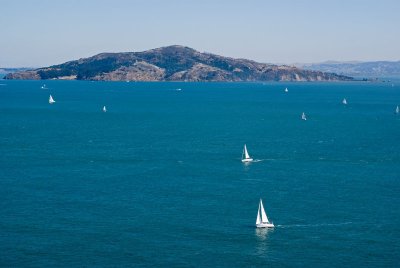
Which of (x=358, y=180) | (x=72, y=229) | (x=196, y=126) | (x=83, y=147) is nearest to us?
(x=72, y=229)

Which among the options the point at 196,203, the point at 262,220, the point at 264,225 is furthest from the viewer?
the point at 196,203

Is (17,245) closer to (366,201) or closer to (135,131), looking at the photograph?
(366,201)

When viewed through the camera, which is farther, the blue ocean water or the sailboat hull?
the sailboat hull

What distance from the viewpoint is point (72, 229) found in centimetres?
8219

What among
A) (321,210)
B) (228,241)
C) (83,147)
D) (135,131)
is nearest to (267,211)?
(321,210)

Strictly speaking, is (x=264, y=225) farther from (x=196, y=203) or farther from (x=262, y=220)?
(x=196, y=203)

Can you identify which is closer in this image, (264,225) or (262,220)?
(264,225)

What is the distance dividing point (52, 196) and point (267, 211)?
3245 cm

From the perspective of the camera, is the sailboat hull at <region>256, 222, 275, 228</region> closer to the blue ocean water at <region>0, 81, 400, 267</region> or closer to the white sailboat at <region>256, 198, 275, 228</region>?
the white sailboat at <region>256, 198, 275, 228</region>

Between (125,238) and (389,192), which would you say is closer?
(125,238)

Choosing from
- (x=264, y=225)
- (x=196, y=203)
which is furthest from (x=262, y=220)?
(x=196, y=203)

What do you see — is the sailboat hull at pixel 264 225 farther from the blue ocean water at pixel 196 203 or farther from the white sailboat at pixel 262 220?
the blue ocean water at pixel 196 203

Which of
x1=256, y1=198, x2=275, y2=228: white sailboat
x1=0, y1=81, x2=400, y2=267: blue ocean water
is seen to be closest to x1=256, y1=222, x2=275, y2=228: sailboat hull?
x1=256, y1=198, x2=275, y2=228: white sailboat

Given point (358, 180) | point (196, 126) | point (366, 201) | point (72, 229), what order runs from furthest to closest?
point (196, 126) → point (358, 180) → point (366, 201) → point (72, 229)
